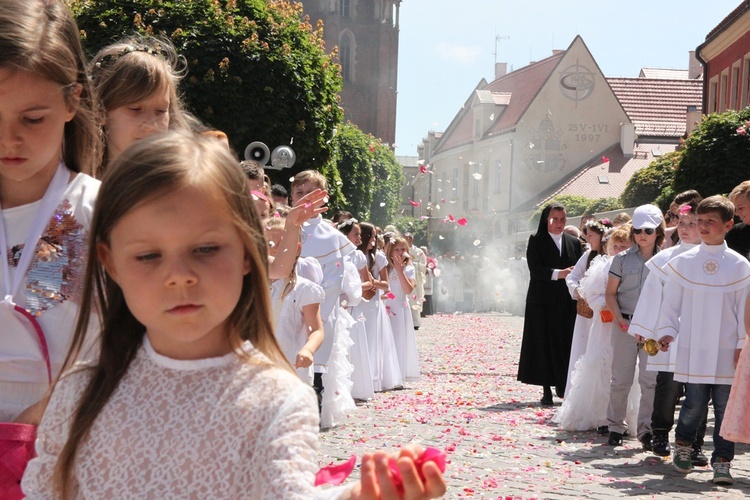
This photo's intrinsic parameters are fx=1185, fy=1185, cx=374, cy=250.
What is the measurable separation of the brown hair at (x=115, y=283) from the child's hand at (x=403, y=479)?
49 centimetres

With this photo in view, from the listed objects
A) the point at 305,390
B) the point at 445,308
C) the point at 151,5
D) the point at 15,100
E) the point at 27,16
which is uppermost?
the point at 151,5

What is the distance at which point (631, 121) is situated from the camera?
69.1 m

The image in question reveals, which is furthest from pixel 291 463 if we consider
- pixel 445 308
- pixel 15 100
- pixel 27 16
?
pixel 445 308

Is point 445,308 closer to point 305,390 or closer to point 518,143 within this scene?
point 518,143

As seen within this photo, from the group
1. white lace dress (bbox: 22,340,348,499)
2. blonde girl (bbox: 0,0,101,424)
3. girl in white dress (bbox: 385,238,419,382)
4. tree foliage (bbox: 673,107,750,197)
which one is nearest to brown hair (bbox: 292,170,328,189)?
blonde girl (bbox: 0,0,101,424)

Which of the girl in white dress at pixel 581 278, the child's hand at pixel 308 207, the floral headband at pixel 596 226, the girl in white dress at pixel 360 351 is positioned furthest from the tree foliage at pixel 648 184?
the child's hand at pixel 308 207

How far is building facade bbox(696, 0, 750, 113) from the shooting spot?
114 ft

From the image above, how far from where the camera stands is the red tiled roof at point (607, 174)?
63.5 m

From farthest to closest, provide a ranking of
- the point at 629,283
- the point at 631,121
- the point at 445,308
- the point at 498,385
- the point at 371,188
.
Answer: the point at 631,121 → the point at 371,188 → the point at 445,308 → the point at 498,385 → the point at 629,283

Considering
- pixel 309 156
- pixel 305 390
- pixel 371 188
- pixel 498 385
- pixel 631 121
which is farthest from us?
pixel 631 121

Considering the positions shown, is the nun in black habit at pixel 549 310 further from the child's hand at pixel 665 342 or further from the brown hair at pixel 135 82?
the brown hair at pixel 135 82

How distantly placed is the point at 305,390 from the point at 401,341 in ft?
47.0

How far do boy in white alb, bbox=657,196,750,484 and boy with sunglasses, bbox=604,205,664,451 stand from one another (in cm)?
121

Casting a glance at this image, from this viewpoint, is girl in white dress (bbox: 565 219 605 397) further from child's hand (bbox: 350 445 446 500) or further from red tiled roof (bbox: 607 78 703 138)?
red tiled roof (bbox: 607 78 703 138)
